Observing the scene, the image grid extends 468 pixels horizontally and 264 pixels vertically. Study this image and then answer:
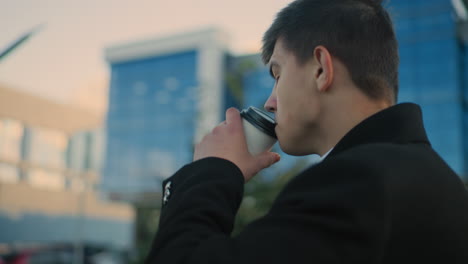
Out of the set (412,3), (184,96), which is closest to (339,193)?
(412,3)

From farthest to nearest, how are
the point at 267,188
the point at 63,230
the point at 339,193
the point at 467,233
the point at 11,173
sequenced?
1. the point at 63,230
2. the point at 11,173
3. the point at 267,188
4. the point at 467,233
5. the point at 339,193

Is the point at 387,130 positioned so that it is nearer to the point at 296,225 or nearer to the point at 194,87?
the point at 296,225

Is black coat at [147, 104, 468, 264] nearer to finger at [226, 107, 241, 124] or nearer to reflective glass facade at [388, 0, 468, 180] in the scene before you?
finger at [226, 107, 241, 124]

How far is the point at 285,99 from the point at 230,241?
421 mm

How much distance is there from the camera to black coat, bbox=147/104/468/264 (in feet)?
3.07

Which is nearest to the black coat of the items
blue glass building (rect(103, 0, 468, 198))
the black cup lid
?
the black cup lid

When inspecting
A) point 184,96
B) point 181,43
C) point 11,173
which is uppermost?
point 181,43

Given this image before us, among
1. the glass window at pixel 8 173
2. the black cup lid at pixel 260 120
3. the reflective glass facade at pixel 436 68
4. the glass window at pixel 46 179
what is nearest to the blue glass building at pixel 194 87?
the reflective glass facade at pixel 436 68

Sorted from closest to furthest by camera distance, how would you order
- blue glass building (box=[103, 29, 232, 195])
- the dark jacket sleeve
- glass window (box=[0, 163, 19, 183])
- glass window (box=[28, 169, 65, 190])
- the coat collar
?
the dark jacket sleeve
the coat collar
glass window (box=[0, 163, 19, 183])
glass window (box=[28, 169, 65, 190])
blue glass building (box=[103, 29, 232, 195])

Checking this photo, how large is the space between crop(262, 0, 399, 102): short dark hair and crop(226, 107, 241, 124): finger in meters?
0.19

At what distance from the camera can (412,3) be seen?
102 ft

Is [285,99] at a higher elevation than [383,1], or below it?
below

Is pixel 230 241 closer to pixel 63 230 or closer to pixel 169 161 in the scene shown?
pixel 169 161

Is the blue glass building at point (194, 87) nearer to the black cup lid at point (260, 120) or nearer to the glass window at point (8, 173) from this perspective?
the glass window at point (8, 173)
